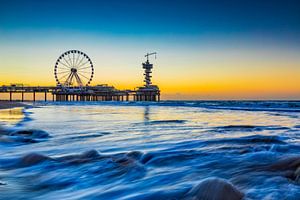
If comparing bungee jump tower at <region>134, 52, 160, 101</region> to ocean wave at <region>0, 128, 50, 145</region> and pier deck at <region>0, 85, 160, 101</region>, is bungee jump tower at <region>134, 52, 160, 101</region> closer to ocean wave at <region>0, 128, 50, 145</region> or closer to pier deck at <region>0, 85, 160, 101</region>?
pier deck at <region>0, 85, 160, 101</region>

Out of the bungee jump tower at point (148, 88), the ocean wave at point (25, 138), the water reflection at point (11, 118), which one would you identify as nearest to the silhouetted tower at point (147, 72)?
the bungee jump tower at point (148, 88)

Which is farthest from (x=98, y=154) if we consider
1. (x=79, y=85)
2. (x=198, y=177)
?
(x=79, y=85)

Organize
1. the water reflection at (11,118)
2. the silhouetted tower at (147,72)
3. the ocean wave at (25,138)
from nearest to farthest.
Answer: the ocean wave at (25,138) → the water reflection at (11,118) → the silhouetted tower at (147,72)

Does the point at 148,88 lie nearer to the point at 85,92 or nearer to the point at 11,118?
the point at 85,92

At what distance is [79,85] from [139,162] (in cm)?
9087

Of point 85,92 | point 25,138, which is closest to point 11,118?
point 25,138

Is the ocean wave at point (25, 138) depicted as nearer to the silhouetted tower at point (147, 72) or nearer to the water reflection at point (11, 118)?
the water reflection at point (11, 118)

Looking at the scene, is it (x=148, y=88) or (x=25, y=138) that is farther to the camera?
(x=148, y=88)

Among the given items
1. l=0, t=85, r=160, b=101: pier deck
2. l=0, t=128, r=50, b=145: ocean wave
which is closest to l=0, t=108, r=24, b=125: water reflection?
l=0, t=128, r=50, b=145: ocean wave

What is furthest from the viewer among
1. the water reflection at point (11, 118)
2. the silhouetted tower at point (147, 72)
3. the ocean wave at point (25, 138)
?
the silhouetted tower at point (147, 72)

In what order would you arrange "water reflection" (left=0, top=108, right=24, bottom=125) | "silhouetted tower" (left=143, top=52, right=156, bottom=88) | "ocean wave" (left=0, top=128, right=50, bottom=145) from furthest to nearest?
1. "silhouetted tower" (left=143, top=52, right=156, bottom=88)
2. "water reflection" (left=0, top=108, right=24, bottom=125)
3. "ocean wave" (left=0, top=128, right=50, bottom=145)

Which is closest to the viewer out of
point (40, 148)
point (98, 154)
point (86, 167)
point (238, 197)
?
point (238, 197)

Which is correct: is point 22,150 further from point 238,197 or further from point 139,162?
point 238,197

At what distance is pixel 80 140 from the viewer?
7.35 m
